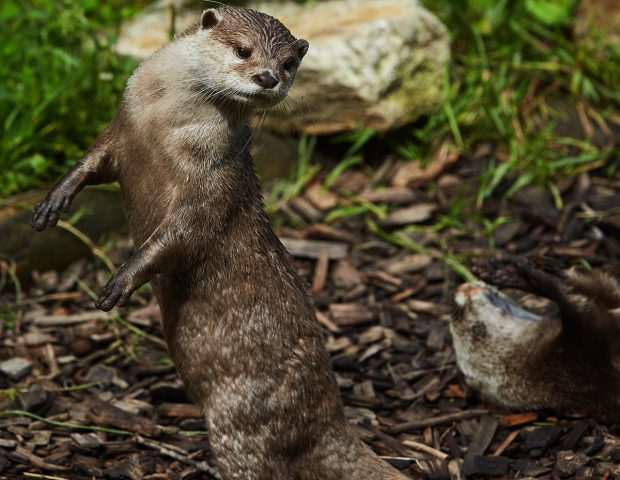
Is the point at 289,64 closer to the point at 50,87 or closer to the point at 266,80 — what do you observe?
the point at 266,80

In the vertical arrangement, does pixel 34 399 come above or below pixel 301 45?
below

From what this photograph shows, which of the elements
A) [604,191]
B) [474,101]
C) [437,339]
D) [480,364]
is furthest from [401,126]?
[480,364]

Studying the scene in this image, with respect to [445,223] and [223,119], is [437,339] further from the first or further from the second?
[223,119]

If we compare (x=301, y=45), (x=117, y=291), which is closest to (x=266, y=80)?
(x=301, y=45)

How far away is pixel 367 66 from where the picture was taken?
659cm

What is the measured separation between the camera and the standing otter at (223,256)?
3.72 m

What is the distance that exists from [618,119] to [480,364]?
2.86 meters

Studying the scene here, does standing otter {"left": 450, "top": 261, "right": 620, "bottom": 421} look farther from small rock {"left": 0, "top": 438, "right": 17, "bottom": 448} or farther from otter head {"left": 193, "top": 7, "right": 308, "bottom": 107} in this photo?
small rock {"left": 0, "top": 438, "right": 17, "bottom": 448}

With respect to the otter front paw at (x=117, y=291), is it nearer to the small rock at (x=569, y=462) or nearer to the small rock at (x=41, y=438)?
the small rock at (x=41, y=438)

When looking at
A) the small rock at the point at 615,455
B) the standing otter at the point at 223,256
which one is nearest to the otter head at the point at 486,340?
the small rock at the point at 615,455

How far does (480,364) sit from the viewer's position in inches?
188

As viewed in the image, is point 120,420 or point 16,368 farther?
point 16,368

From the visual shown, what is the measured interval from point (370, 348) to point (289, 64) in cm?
191

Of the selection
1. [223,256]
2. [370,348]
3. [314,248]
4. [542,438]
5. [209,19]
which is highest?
[209,19]
